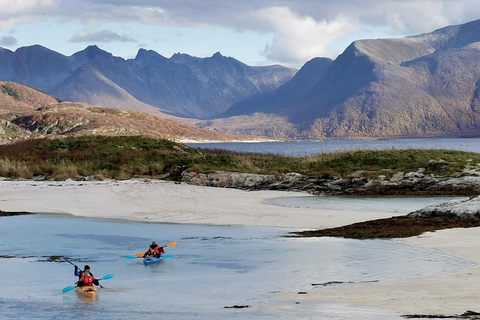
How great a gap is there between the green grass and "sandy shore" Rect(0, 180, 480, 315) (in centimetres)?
397

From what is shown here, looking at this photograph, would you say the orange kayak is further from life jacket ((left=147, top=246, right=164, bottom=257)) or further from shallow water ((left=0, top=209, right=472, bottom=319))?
life jacket ((left=147, top=246, right=164, bottom=257))

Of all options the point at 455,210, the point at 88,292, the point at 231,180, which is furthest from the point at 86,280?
the point at 231,180

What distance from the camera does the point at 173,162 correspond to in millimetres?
53031

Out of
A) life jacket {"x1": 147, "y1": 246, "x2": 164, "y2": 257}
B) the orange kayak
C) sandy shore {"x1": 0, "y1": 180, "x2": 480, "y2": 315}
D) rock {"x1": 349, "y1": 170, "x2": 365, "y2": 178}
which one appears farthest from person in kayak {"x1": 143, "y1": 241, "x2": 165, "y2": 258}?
rock {"x1": 349, "y1": 170, "x2": 365, "y2": 178}

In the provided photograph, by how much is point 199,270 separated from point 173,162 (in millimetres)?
32508

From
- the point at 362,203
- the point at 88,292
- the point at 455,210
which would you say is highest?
the point at 455,210

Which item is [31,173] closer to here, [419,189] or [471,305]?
[419,189]

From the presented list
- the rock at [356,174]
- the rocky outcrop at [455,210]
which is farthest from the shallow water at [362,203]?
the rocky outcrop at [455,210]

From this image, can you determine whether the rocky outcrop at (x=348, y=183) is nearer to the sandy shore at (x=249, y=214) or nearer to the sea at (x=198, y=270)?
the sandy shore at (x=249, y=214)

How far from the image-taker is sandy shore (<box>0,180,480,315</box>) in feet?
49.8

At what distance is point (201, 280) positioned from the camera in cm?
1931

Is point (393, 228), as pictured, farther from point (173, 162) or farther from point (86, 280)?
point (173, 162)

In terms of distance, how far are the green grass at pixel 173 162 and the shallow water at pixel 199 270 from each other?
20.8 metres

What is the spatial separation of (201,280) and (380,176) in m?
28.0
